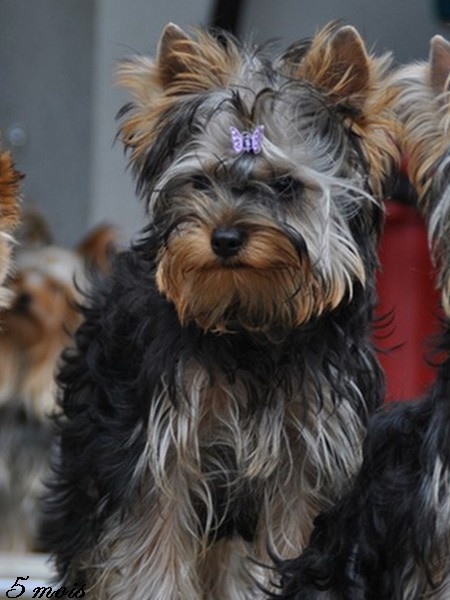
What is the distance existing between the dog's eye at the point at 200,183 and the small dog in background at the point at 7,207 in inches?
23.9

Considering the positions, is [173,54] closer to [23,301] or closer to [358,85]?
[358,85]

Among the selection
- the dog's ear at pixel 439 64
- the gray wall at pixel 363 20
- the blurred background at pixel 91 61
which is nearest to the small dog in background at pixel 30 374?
the blurred background at pixel 91 61

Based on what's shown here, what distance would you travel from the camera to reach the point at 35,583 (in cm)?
791

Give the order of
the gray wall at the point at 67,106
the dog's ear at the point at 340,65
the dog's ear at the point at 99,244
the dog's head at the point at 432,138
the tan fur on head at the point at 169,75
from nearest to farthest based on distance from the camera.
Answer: the dog's head at the point at 432,138, the dog's ear at the point at 340,65, the tan fur on head at the point at 169,75, the dog's ear at the point at 99,244, the gray wall at the point at 67,106

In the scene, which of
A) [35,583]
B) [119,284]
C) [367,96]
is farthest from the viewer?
[35,583]

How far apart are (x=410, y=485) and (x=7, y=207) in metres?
1.72

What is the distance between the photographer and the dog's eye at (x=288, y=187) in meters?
6.69

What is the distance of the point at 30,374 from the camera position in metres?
9.67

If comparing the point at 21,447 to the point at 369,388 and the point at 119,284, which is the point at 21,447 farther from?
the point at 369,388

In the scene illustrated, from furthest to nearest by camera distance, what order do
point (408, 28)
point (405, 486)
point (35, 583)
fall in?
point (408, 28) < point (35, 583) < point (405, 486)

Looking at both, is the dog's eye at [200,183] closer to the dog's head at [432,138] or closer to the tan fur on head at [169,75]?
the tan fur on head at [169,75]

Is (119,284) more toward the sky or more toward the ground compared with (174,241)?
more toward the ground

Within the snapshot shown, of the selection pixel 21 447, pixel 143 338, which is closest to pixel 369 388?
pixel 143 338

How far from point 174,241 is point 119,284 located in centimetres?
74
